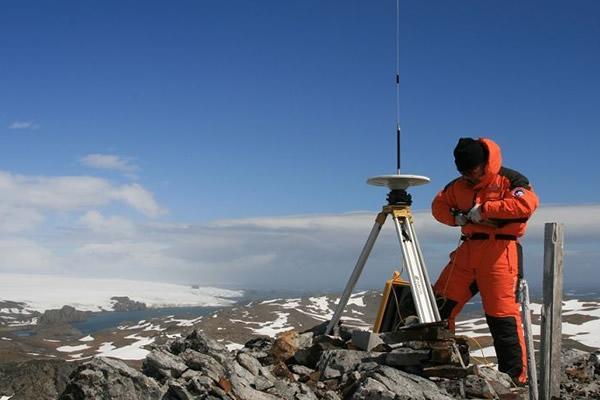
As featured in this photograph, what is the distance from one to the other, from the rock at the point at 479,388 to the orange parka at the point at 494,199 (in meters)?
2.43

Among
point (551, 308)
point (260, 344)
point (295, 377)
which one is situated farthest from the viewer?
point (260, 344)

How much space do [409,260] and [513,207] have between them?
185 cm

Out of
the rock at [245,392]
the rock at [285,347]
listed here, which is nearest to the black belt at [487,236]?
the rock at [285,347]

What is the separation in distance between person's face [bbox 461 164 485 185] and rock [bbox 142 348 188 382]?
544cm

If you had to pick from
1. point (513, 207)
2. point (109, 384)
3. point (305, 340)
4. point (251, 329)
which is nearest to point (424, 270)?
point (513, 207)

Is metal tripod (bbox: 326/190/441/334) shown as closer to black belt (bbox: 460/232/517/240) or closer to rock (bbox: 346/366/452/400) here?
black belt (bbox: 460/232/517/240)

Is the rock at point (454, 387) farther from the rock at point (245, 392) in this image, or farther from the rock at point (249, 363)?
the rock at point (249, 363)

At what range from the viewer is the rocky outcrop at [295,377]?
7.83 metres

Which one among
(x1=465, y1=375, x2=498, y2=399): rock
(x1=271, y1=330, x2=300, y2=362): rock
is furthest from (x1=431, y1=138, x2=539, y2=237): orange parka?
(x1=271, y1=330, x2=300, y2=362): rock

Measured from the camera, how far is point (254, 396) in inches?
313

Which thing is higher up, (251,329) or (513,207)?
(513,207)

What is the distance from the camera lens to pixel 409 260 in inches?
377

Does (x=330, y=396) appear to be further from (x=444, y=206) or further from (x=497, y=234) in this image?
(x=444, y=206)

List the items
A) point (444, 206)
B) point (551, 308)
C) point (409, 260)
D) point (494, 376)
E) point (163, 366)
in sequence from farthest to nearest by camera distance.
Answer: point (444, 206) < point (409, 260) < point (163, 366) < point (494, 376) < point (551, 308)
